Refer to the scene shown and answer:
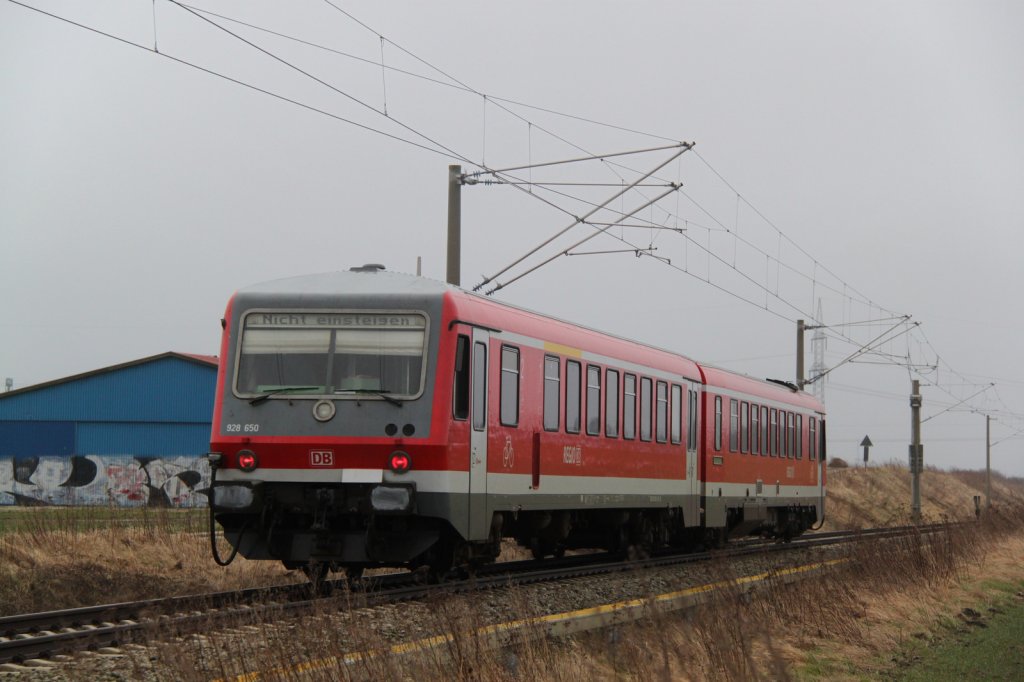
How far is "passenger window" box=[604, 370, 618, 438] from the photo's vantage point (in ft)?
57.5

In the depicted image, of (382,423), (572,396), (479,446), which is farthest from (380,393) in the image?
(572,396)

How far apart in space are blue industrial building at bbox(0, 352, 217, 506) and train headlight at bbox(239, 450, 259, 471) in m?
31.2

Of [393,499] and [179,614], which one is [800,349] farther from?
[179,614]

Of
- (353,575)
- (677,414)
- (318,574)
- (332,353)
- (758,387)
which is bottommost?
(353,575)

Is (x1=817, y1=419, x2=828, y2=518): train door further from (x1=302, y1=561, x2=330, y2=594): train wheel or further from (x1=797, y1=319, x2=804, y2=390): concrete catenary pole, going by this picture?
(x1=302, y1=561, x2=330, y2=594): train wheel

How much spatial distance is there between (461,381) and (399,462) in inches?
44.4

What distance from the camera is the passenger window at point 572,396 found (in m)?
16.3

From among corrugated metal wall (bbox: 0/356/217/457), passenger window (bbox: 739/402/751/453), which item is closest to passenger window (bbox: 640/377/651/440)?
passenger window (bbox: 739/402/751/453)

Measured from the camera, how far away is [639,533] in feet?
64.2

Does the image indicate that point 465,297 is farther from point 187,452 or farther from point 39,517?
point 187,452

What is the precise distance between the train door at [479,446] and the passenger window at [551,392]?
1803 millimetres

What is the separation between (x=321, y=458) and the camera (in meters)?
13.0

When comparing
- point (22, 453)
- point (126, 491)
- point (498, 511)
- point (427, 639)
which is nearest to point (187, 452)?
point (126, 491)

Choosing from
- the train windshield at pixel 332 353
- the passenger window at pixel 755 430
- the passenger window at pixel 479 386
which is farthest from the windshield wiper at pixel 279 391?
the passenger window at pixel 755 430
